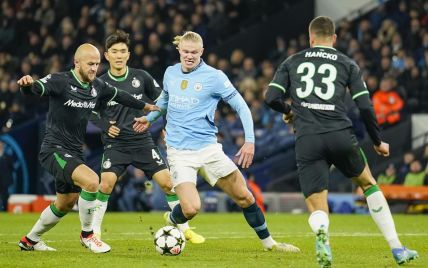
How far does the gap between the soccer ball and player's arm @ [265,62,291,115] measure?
2.20 metres

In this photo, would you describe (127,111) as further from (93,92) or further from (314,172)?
(314,172)

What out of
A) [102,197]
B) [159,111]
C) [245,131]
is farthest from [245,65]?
[245,131]

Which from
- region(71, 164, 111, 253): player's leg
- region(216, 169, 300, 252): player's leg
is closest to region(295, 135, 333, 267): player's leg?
region(216, 169, 300, 252): player's leg

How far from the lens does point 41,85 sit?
35.4 ft

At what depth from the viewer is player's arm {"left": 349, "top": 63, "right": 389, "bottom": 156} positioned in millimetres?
8961

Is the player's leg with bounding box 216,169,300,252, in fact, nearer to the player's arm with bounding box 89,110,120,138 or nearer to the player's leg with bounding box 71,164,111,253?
the player's leg with bounding box 71,164,111,253

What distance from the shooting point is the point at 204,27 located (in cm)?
2641

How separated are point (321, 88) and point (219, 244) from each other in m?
3.99

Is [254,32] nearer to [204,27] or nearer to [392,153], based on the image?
[204,27]

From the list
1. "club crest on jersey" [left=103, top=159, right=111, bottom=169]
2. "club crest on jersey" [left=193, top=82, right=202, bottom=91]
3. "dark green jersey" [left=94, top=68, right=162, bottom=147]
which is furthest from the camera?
"dark green jersey" [left=94, top=68, right=162, bottom=147]

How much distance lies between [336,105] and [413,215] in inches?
458

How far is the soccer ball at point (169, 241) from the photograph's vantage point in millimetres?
10625

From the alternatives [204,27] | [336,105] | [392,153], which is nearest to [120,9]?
[204,27]

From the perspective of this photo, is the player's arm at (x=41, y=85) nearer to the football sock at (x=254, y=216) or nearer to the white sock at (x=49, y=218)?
the white sock at (x=49, y=218)
